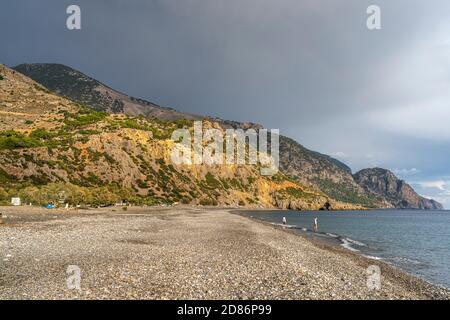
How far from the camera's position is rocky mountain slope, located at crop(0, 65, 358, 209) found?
8838cm

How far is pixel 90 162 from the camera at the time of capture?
374ft

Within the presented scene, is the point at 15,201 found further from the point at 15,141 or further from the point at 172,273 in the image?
the point at 172,273

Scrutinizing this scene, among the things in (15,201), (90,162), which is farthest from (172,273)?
(90,162)

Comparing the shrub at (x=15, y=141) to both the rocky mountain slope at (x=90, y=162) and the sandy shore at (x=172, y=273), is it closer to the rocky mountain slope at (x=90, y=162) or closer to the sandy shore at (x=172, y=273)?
the rocky mountain slope at (x=90, y=162)

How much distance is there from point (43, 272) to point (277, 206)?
188 metres

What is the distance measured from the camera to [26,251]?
69.4 feet

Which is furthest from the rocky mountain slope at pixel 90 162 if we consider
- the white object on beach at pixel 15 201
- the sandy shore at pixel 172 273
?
the sandy shore at pixel 172 273

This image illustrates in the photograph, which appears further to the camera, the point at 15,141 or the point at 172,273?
the point at 15,141

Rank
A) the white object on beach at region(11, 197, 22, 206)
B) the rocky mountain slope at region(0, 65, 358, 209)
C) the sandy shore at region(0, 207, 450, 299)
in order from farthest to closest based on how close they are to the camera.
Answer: the rocky mountain slope at region(0, 65, 358, 209), the white object on beach at region(11, 197, 22, 206), the sandy shore at region(0, 207, 450, 299)

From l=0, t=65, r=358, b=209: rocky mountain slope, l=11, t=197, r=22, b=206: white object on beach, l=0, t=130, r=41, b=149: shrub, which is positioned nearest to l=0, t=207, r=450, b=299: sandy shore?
l=11, t=197, r=22, b=206: white object on beach

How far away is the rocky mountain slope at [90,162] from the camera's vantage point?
88375 millimetres

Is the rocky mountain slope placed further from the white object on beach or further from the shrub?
the white object on beach
